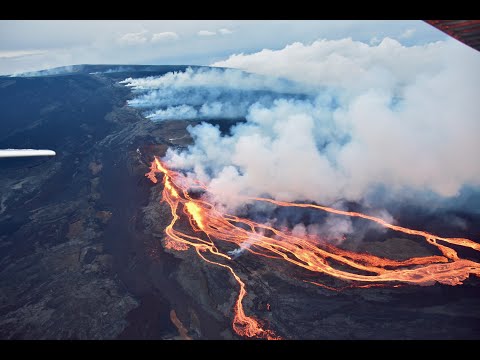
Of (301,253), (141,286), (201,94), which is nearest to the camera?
(141,286)

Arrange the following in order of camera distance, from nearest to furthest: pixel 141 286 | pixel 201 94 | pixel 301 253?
pixel 141 286, pixel 301 253, pixel 201 94

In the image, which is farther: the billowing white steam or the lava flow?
the billowing white steam

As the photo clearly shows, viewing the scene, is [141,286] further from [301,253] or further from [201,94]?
[201,94]

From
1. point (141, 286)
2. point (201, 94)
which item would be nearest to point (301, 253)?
point (141, 286)

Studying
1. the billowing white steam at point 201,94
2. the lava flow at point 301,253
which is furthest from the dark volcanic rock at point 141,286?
the billowing white steam at point 201,94

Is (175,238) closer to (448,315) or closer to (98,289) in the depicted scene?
(98,289)

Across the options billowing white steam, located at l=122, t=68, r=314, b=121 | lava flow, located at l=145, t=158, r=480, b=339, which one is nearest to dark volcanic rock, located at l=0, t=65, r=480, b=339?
lava flow, located at l=145, t=158, r=480, b=339

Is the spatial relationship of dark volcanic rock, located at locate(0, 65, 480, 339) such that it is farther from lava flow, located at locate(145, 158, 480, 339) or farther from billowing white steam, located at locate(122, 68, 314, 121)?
billowing white steam, located at locate(122, 68, 314, 121)

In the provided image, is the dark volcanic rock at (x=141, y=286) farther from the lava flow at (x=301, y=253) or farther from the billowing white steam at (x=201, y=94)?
the billowing white steam at (x=201, y=94)
